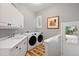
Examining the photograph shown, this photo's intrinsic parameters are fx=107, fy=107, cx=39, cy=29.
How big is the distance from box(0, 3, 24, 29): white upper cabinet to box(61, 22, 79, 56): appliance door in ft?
1.86

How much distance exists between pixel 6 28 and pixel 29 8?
17.3 inches

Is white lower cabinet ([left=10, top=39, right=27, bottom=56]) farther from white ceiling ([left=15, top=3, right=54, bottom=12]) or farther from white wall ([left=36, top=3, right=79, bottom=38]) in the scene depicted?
white ceiling ([left=15, top=3, right=54, bottom=12])

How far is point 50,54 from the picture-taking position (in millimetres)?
1369

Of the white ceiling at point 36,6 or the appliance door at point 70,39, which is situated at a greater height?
the white ceiling at point 36,6

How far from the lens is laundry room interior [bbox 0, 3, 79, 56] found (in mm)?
1362

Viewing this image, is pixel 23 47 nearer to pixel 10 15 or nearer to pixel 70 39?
pixel 10 15

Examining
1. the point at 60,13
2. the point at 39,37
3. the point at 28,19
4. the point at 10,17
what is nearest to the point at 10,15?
the point at 10,17

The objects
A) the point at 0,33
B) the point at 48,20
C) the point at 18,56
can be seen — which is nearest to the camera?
the point at 18,56

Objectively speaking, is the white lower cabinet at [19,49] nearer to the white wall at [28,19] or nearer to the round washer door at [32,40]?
the round washer door at [32,40]

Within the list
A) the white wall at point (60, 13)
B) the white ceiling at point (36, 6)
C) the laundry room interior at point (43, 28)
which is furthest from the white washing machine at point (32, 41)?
the white ceiling at point (36, 6)

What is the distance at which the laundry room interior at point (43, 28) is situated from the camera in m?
1.36

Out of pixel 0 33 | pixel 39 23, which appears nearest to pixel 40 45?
pixel 39 23

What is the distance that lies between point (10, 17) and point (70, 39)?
86cm

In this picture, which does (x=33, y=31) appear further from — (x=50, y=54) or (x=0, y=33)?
(x=0, y=33)
